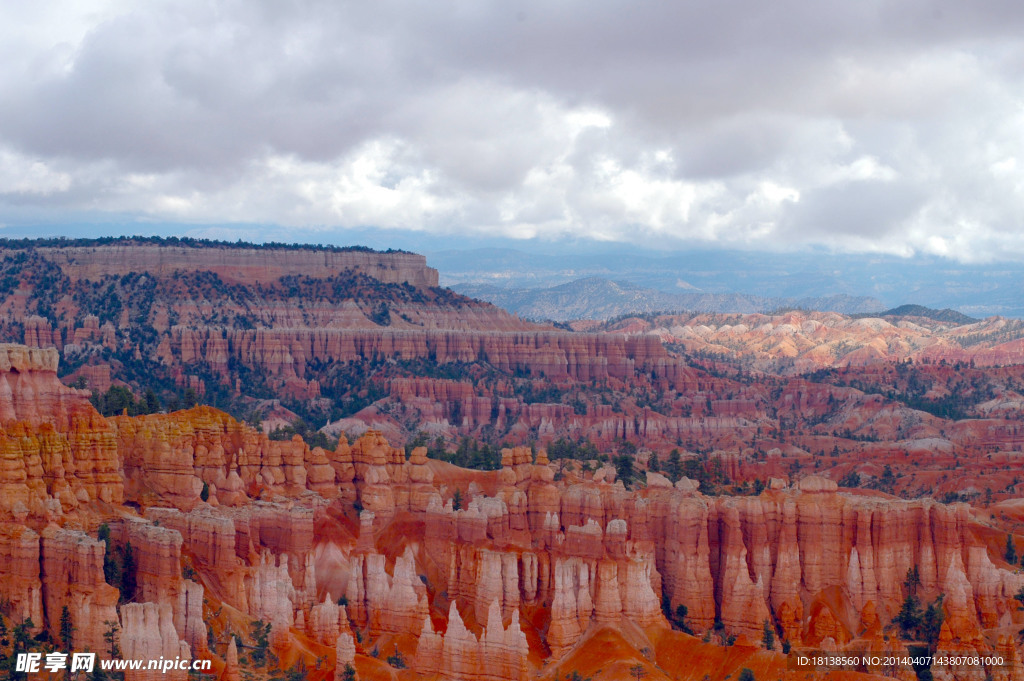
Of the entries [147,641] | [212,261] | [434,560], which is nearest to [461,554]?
[434,560]

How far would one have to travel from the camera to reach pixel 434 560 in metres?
72.8

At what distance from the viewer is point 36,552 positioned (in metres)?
57.6

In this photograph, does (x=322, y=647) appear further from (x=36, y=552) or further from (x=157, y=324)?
(x=157, y=324)

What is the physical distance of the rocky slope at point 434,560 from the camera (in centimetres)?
6000

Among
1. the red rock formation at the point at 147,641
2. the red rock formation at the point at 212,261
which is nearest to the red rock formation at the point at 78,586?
the red rock formation at the point at 147,641

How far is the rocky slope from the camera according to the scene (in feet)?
197

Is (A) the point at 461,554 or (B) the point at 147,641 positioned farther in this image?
(A) the point at 461,554

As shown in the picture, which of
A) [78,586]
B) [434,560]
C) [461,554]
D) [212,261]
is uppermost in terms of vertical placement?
[212,261]

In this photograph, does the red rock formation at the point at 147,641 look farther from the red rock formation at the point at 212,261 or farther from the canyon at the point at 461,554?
the red rock formation at the point at 212,261

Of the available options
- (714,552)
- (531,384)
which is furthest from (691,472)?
(531,384)

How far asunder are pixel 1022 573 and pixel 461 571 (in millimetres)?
26081

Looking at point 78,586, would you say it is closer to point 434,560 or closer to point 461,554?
point 461,554

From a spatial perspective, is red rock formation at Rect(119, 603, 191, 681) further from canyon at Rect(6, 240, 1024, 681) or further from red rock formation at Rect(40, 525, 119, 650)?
red rock formation at Rect(40, 525, 119, 650)

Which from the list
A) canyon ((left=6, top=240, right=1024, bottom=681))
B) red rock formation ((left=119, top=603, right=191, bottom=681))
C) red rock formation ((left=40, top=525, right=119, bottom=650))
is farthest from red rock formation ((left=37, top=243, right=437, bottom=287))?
red rock formation ((left=119, top=603, right=191, bottom=681))
